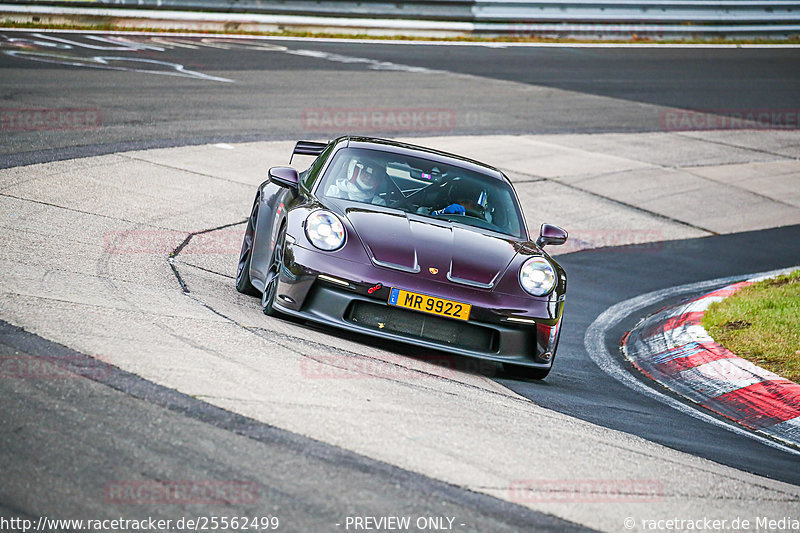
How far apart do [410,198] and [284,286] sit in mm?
1365

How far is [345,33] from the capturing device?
25422 millimetres

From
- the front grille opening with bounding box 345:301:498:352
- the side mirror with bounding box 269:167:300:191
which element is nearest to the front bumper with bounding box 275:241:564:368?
the front grille opening with bounding box 345:301:498:352

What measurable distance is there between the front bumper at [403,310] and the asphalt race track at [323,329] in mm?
194

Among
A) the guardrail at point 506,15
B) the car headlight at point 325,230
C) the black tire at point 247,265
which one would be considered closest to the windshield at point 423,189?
the car headlight at point 325,230

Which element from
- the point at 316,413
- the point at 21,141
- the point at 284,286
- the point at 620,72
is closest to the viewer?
the point at 316,413

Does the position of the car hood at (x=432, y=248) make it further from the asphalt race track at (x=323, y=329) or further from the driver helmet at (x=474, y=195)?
the asphalt race track at (x=323, y=329)

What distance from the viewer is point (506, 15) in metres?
27.2

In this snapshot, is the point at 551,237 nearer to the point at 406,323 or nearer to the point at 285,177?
the point at 406,323

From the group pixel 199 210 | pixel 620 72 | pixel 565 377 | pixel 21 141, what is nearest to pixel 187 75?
pixel 21 141

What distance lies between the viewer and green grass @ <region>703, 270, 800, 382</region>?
747 cm

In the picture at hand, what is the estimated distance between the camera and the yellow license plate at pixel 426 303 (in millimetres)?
5965

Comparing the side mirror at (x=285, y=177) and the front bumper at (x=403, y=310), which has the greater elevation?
the side mirror at (x=285, y=177)

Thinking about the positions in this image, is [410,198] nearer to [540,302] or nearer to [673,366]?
[540,302]

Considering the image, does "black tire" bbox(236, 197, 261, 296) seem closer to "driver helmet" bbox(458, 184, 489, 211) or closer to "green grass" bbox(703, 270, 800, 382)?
"driver helmet" bbox(458, 184, 489, 211)
